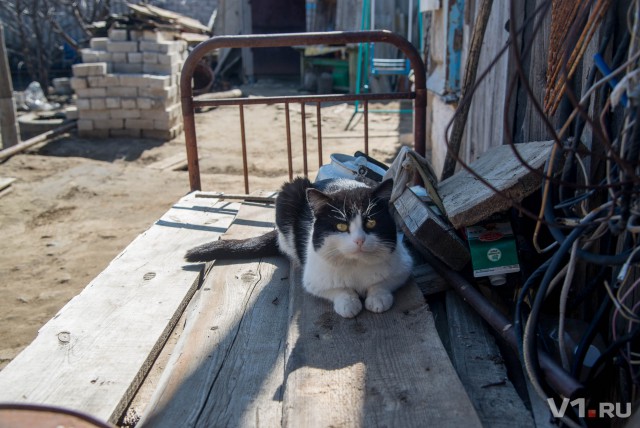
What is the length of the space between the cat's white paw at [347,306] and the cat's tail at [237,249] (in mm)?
839

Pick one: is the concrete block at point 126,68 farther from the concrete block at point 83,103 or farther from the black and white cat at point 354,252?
the black and white cat at point 354,252

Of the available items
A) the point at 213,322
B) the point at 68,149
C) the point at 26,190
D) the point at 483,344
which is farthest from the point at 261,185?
the point at 483,344

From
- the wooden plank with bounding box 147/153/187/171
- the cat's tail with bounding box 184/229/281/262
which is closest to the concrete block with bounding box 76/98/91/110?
the wooden plank with bounding box 147/153/187/171

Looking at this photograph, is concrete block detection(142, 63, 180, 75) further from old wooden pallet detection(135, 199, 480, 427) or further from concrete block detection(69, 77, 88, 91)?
old wooden pallet detection(135, 199, 480, 427)

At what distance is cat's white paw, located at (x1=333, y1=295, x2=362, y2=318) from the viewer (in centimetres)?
217

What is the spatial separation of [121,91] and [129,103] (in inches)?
8.9

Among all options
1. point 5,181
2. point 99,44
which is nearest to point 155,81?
point 99,44

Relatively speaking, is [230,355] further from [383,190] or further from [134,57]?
[134,57]

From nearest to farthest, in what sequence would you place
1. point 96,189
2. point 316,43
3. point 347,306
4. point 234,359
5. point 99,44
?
1. point 234,359
2. point 347,306
3. point 316,43
4. point 96,189
5. point 99,44

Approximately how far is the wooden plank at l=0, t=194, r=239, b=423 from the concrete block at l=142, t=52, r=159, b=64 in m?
6.06

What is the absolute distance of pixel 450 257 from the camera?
233cm

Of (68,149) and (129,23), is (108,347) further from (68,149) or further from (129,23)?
(129,23)

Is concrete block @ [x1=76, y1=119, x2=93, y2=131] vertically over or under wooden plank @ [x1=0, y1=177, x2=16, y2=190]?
over

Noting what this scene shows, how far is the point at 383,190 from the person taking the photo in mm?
2340
